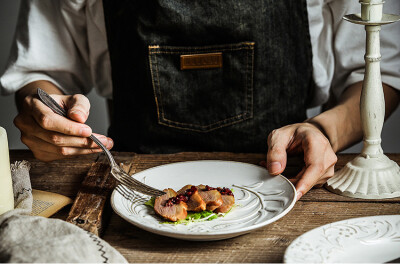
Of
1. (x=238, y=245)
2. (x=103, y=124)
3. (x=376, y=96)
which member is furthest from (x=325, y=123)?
(x=103, y=124)

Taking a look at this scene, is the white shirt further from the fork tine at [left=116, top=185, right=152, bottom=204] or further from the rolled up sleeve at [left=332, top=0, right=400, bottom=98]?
the fork tine at [left=116, top=185, right=152, bottom=204]

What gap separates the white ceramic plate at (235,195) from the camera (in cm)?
71

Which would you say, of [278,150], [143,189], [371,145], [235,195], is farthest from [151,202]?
[371,145]

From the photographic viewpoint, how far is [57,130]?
37.3 inches

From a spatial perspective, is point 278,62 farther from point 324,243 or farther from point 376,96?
point 324,243

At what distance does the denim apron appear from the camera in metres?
1.15

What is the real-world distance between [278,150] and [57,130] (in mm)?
412

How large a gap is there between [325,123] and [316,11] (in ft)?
1.04

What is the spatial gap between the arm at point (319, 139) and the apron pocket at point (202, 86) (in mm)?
213

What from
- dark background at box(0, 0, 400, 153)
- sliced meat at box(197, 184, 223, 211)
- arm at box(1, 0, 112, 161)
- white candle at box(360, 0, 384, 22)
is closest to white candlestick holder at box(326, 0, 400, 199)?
white candle at box(360, 0, 384, 22)

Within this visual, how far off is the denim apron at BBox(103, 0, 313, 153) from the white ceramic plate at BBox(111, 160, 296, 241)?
0.26 metres

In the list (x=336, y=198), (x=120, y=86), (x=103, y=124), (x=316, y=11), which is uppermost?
(x=316, y=11)

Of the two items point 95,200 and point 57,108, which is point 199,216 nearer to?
point 95,200

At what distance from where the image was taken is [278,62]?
1.21m
